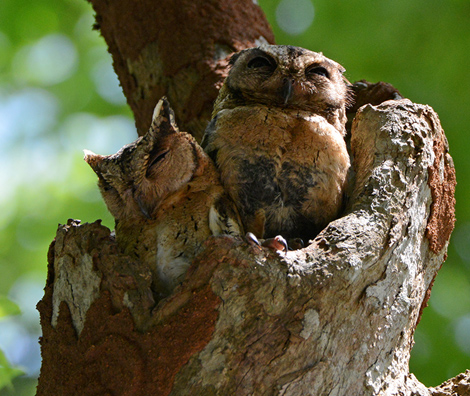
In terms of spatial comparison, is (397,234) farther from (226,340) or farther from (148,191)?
(148,191)

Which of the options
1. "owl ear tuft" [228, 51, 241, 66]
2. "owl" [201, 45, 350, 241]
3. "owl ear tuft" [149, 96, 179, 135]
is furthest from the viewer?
"owl ear tuft" [228, 51, 241, 66]

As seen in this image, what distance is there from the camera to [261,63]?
279cm

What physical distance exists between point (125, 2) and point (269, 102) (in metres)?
1.35

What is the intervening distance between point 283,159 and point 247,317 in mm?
841

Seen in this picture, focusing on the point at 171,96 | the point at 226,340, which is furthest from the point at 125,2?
the point at 226,340

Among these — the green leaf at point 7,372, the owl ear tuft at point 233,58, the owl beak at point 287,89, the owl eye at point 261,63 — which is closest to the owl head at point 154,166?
the owl beak at point 287,89

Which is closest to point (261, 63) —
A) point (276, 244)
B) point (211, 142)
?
point (211, 142)

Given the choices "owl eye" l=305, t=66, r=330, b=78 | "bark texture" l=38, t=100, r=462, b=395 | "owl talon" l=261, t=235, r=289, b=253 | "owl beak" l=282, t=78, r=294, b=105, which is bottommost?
"bark texture" l=38, t=100, r=462, b=395

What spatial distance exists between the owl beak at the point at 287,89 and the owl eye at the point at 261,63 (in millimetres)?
173

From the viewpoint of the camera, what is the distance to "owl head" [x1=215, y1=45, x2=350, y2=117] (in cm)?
262

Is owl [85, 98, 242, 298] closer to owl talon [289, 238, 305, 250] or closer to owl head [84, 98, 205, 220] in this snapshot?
owl head [84, 98, 205, 220]

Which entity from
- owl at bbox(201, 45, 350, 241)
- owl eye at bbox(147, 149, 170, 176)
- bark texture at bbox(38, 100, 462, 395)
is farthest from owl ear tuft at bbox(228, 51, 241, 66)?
bark texture at bbox(38, 100, 462, 395)

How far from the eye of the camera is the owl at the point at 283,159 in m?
2.42

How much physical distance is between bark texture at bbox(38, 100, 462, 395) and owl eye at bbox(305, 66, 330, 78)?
74 centimetres
